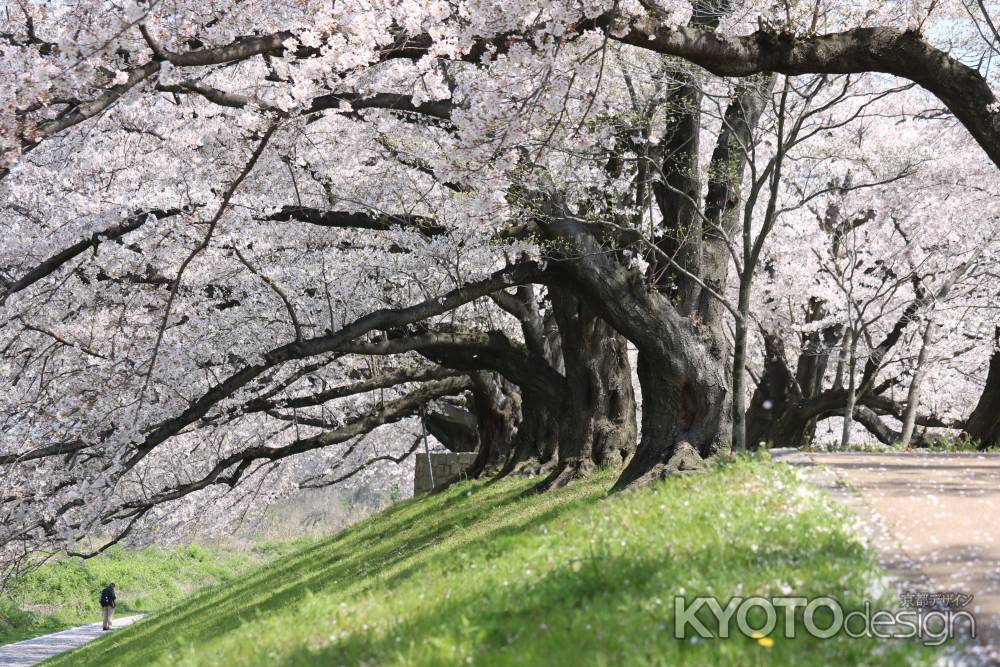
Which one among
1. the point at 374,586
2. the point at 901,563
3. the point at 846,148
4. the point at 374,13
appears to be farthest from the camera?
the point at 846,148

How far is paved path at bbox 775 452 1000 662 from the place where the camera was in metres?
5.11

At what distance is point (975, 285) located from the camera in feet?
60.1

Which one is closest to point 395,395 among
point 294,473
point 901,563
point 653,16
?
point 294,473

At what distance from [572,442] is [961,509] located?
8.34 m

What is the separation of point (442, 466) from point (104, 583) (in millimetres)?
18216

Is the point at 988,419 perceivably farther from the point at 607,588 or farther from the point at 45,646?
the point at 45,646

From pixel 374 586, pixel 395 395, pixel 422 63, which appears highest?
pixel 422 63

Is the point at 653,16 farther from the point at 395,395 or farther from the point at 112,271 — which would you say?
the point at 395,395

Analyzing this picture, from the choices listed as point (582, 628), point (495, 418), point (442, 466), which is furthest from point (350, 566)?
point (442, 466)

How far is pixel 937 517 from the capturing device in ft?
21.3

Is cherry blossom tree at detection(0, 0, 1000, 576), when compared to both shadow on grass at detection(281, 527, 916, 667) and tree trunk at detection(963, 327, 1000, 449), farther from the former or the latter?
shadow on grass at detection(281, 527, 916, 667)

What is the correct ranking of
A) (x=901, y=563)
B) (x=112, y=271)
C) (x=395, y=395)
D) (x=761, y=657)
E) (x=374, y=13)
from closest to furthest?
(x=761, y=657) < (x=901, y=563) < (x=374, y=13) < (x=112, y=271) < (x=395, y=395)

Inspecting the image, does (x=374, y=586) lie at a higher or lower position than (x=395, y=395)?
lower

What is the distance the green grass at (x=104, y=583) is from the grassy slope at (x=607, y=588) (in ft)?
83.9
